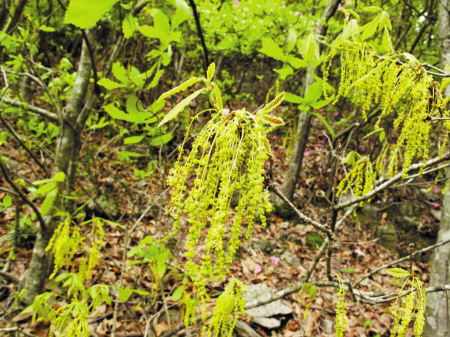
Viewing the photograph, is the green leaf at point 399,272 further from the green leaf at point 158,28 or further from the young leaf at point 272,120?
the green leaf at point 158,28

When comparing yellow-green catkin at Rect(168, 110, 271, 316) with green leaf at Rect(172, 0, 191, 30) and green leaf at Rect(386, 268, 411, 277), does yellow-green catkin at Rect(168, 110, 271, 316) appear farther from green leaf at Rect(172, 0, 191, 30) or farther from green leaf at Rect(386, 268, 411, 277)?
green leaf at Rect(386, 268, 411, 277)

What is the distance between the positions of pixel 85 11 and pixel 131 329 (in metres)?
2.69

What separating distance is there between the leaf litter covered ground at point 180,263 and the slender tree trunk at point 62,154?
0.25 meters

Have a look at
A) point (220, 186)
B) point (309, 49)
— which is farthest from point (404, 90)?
point (220, 186)

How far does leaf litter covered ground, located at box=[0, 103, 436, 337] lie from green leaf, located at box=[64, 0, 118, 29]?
1350 millimetres

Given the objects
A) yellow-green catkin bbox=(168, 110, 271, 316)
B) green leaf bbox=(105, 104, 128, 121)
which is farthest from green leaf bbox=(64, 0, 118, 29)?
yellow-green catkin bbox=(168, 110, 271, 316)

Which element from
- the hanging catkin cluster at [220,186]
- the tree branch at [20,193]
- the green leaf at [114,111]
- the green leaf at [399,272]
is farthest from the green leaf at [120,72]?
the green leaf at [399,272]

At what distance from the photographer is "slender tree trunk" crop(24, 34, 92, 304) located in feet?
7.66

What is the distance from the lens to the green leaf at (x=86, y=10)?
94 centimetres

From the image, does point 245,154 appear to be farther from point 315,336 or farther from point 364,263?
point 364,263

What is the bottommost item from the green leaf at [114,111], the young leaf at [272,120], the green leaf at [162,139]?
the green leaf at [162,139]

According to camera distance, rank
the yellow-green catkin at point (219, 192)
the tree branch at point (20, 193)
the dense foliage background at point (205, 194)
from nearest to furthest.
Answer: the yellow-green catkin at point (219, 192), the dense foliage background at point (205, 194), the tree branch at point (20, 193)

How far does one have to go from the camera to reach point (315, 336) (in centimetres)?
283

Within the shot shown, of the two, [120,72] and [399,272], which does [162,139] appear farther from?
[399,272]
